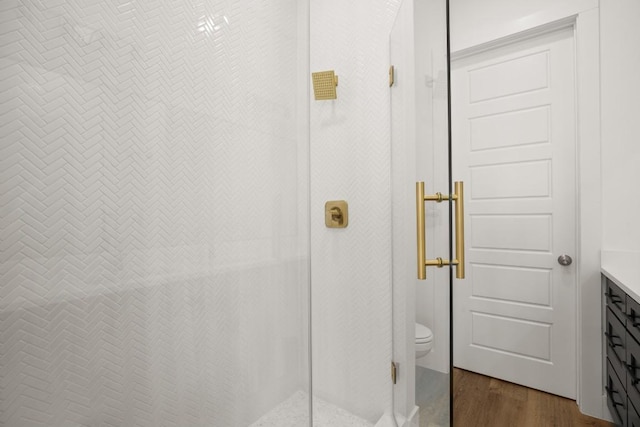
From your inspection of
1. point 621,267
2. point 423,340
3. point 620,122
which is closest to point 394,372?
point 423,340

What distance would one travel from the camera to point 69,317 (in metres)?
0.48

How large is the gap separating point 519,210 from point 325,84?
1615 millimetres

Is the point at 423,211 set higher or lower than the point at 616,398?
higher

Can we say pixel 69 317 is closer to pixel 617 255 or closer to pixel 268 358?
pixel 268 358

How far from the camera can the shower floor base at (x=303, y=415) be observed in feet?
2.75

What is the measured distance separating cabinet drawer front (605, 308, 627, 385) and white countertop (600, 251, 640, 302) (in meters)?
0.20

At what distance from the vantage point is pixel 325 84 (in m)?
1.37

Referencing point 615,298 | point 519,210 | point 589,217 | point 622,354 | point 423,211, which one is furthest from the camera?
point 519,210

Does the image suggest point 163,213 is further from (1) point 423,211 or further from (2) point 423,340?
(2) point 423,340

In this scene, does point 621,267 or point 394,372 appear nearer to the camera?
point 394,372

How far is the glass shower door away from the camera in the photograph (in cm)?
88

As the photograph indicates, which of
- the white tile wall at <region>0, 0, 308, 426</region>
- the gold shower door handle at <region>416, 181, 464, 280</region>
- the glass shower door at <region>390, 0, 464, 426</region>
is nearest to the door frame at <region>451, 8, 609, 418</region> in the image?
the glass shower door at <region>390, 0, 464, 426</region>

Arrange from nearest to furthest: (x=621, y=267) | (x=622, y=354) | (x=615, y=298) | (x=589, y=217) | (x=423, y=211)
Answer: (x=423, y=211) < (x=622, y=354) < (x=615, y=298) < (x=621, y=267) < (x=589, y=217)

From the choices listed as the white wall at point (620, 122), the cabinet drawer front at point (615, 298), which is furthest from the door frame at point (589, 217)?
the cabinet drawer front at point (615, 298)
